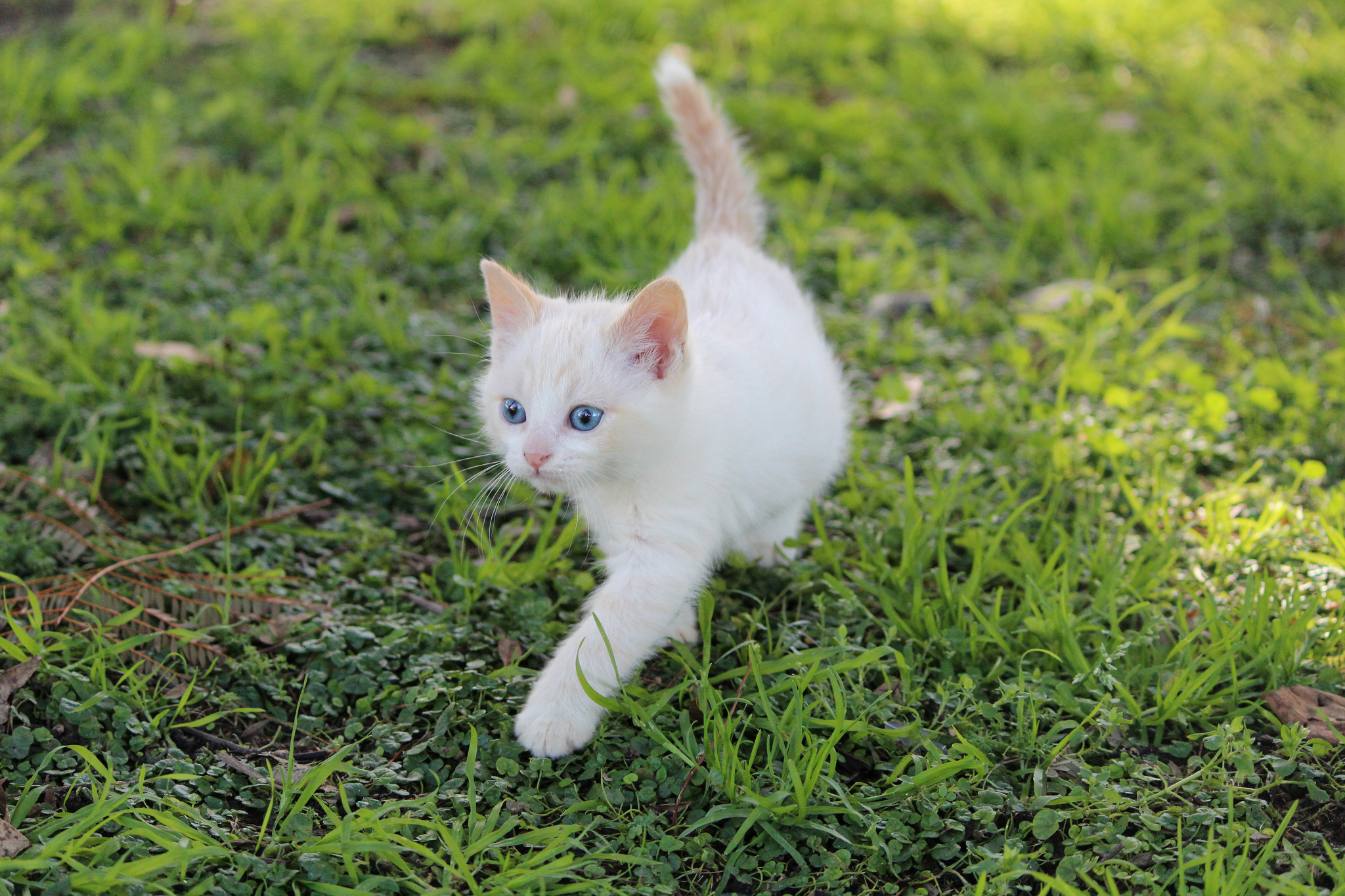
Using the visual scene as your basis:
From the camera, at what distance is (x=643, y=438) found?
7.64 ft

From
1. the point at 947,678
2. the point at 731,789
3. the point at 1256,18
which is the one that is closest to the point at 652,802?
the point at 731,789

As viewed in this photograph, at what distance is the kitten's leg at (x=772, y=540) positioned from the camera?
2.89 metres

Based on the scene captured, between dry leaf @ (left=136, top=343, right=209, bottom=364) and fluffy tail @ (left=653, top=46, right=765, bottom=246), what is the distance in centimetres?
171

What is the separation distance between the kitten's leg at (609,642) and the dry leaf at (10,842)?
3.06ft

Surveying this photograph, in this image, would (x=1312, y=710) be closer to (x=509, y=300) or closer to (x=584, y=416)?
(x=584, y=416)

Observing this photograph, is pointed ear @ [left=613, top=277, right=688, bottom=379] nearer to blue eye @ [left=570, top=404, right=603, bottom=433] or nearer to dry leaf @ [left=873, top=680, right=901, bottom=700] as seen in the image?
blue eye @ [left=570, top=404, right=603, bottom=433]

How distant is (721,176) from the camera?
334cm

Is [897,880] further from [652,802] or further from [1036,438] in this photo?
[1036,438]

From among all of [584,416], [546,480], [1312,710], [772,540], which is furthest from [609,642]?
[1312,710]

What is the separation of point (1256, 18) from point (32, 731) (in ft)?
24.6

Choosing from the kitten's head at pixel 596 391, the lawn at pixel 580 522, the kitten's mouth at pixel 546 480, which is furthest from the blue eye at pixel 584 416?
the lawn at pixel 580 522

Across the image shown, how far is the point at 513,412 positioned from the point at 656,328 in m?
0.41

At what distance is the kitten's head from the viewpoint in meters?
2.28

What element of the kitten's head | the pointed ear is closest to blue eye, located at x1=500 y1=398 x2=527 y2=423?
the kitten's head
